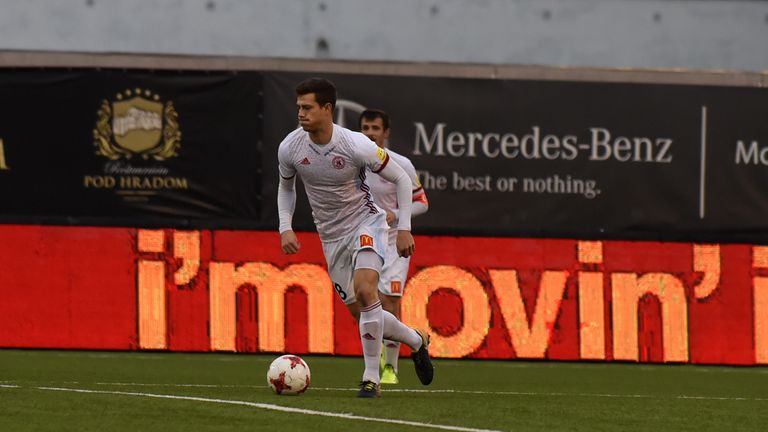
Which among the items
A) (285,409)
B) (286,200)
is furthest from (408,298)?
(285,409)

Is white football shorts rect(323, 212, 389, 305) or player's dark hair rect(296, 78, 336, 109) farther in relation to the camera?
white football shorts rect(323, 212, 389, 305)

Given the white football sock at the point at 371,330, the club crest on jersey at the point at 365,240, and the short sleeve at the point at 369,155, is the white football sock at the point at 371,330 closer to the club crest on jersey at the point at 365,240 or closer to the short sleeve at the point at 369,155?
the club crest on jersey at the point at 365,240

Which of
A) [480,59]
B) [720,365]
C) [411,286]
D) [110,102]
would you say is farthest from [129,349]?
[480,59]

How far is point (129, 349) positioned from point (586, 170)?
6267 mm

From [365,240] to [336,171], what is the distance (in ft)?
1.54

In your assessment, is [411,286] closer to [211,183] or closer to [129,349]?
[129,349]

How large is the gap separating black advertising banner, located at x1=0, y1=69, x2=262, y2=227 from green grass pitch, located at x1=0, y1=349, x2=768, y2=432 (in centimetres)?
366

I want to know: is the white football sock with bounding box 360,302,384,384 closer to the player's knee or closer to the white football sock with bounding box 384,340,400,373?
the player's knee

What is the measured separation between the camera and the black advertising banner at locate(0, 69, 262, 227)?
19.4m

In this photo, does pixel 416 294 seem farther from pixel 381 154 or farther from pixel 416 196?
pixel 381 154

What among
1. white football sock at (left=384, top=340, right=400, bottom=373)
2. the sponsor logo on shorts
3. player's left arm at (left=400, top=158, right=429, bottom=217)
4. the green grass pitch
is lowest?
the green grass pitch

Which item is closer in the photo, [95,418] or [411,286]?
[95,418]

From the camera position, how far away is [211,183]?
1952 cm

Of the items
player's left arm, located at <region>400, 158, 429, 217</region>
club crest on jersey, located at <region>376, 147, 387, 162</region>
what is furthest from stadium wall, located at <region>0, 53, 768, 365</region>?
club crest on jersey, located at <region>376, 147, 387, 162</region>
